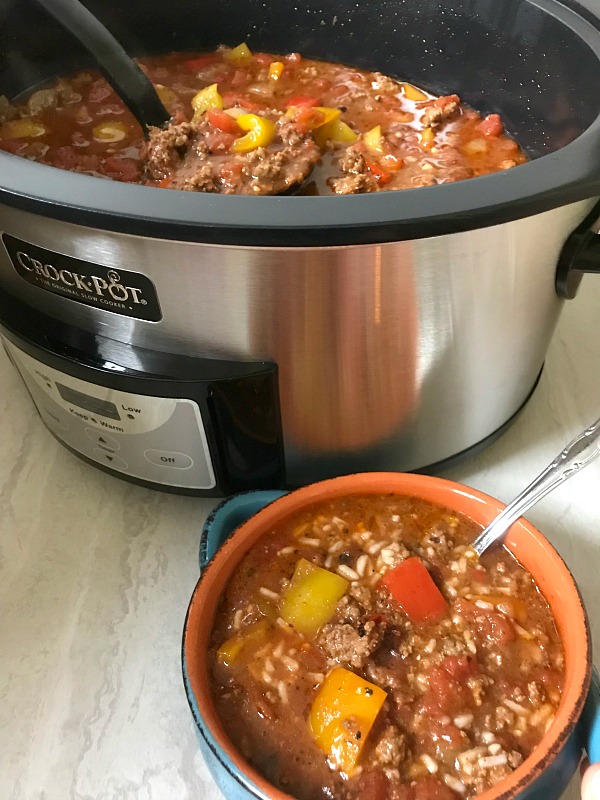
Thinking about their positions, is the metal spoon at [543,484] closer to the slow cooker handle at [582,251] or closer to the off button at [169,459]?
the slow cooker handle at [582,251]

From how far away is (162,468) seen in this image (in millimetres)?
939

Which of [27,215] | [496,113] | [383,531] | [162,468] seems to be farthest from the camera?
[496,113]

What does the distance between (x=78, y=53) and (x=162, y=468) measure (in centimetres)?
81

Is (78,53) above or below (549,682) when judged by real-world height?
above

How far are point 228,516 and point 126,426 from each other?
0.55 ft

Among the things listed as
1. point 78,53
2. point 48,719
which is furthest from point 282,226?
point 78,53

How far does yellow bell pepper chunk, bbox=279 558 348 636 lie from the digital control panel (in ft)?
0.68

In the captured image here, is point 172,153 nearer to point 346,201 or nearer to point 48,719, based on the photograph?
point 346,201

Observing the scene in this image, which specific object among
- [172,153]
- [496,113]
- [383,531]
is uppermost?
[172,153]

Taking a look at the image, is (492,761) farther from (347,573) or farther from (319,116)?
(319,116)

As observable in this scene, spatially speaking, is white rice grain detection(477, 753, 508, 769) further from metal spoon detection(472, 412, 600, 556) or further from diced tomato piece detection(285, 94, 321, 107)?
diced tomato piece detection(285, 94, 321, 107)

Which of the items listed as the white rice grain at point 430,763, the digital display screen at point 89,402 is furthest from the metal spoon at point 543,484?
the digital display screen at point 89,402

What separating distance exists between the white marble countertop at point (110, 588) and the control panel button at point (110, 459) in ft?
0.24

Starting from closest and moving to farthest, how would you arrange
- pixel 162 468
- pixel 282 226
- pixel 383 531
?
pixel 282 226, pixel 383 531, pixel 162 468
